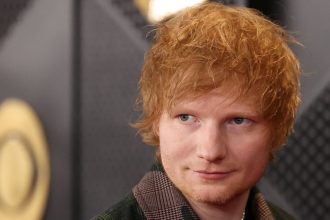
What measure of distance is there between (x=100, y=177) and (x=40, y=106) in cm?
25

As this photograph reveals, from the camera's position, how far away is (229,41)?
72 centimetres

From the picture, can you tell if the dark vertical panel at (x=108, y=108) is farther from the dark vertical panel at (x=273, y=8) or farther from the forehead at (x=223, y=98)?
the forehead at (x=223, y=98)

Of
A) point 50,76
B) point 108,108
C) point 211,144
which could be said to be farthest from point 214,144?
point 50,76

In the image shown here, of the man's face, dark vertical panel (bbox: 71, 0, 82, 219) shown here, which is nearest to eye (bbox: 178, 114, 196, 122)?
the man's face

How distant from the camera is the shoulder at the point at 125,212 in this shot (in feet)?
2.54

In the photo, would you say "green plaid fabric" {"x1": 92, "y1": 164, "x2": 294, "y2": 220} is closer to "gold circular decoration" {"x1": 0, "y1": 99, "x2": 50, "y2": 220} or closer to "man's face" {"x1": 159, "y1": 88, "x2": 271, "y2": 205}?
"man's face" {"x1": 159, "y1": 88, "x2": 271, "y2": 205}

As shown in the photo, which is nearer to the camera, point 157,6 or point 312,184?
point 312,184

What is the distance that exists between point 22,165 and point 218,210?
3.07 feet

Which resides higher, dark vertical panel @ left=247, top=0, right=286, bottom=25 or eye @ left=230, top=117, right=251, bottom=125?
dark vertical panel @ left=247, top=0, right=286, bottom=25

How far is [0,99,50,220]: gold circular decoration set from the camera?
5.15ft

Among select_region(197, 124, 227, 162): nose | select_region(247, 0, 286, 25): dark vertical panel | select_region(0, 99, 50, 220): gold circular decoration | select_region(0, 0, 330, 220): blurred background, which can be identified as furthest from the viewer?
select_region(0, 99, 50, 220): gold circular decoration

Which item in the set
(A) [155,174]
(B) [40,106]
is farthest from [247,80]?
(B) [40,106]

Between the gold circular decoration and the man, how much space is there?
0.82 m

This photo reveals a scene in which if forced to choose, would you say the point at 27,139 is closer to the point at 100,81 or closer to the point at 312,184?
the point at 100,81
